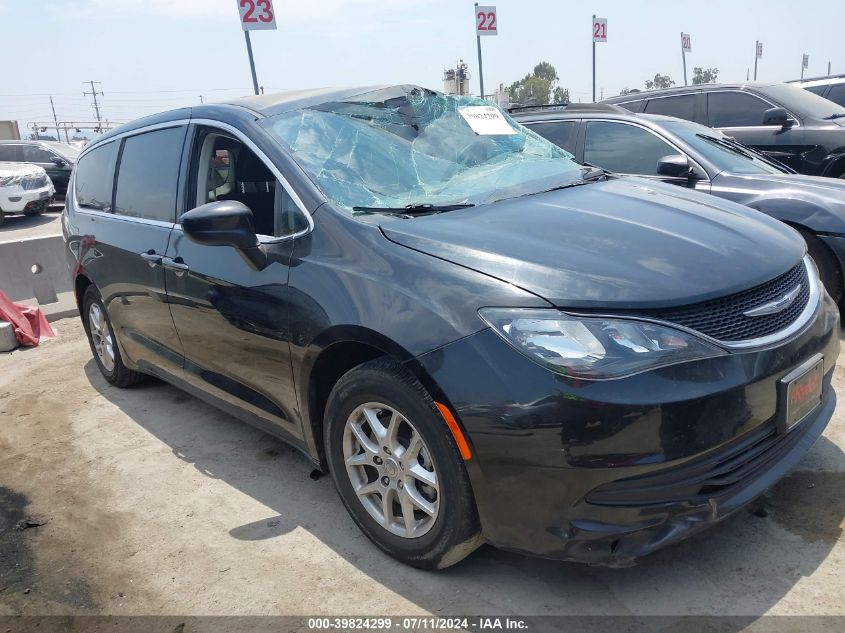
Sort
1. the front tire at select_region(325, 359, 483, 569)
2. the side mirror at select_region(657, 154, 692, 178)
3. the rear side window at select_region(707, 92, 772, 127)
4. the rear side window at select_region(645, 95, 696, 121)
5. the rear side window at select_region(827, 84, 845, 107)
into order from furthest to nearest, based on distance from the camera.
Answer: the rear side window at select_region(827, 84, 845, 107) → the rear side window at select_region(645, 95, 696, 121) → the rear side window at select_region(707, 92, 772, 127) → the side mirror at select_region(657, 154, 692, 178) → the front tire at select_region(325, 359, 483, 569)

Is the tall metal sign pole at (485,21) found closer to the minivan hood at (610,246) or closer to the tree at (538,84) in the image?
the minivan hood at (610,246)

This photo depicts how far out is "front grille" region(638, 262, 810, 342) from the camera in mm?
2184

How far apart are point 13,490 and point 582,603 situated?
115 inches

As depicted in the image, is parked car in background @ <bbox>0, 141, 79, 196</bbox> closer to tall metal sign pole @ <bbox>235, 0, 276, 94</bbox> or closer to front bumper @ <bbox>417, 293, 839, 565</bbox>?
tall metal sign pole @ <bbox>235, 0, 276, 94</bbox>

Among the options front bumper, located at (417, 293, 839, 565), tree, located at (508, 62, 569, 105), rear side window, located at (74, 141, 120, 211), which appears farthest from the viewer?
tree, located at (508, 62, 569, 105)

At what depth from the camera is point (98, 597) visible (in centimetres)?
270

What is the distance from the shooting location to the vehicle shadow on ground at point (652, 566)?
2.37m

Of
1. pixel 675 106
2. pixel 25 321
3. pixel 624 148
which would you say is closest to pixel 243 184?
Answer: pixel 624 148

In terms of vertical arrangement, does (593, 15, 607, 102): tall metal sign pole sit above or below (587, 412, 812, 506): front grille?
above

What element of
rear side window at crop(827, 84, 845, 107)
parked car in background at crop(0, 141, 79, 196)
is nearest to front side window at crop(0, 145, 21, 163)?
parked car in background at crop(0, 141, 79, 196)

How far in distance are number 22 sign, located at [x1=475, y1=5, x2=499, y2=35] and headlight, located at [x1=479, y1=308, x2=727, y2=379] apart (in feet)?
50.5

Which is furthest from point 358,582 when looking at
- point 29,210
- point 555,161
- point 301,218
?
point 29,210

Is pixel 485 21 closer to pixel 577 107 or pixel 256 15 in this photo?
pixel 256 15

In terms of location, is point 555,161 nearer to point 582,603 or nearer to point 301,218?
point 301,218
